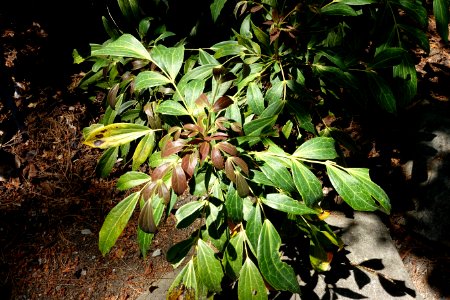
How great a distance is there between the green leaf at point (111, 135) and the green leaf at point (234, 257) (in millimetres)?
602

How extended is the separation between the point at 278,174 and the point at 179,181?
370 millimetres

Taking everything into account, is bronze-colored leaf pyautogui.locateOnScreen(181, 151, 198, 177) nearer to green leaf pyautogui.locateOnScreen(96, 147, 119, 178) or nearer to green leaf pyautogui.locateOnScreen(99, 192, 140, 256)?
green leaf pyautogui.locateOnScreen(99, 192, 140, 256)

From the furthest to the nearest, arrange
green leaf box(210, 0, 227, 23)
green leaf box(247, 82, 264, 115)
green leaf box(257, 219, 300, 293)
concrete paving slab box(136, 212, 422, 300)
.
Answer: concrete paving slab box(136, 212, 422, 300)
green leaf box(210, 0, 227, 23)
green leaf box(247, 82, 264, 115)
green leaf box(257, 219, 300, 293)

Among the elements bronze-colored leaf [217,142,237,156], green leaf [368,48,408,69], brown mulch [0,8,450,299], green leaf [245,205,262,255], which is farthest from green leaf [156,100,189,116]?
brown mulch [0,8,450,299]

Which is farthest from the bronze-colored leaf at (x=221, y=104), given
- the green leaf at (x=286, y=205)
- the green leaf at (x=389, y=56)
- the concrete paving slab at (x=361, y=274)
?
the concrete paving slab at (x=361, y=274)

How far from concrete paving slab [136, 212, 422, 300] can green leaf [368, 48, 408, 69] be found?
52.2 inches

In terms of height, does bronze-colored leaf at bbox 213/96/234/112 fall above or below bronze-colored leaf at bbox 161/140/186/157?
above

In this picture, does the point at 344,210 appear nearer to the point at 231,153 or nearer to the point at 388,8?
the point at 388,8

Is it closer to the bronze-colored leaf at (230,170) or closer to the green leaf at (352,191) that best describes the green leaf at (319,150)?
the green leaf at (352,191)

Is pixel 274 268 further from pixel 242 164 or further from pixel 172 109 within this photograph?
pixel 172 109

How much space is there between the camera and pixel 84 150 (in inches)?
111

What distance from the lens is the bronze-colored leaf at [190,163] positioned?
1.11 metres

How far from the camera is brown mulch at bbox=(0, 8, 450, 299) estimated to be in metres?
2.26

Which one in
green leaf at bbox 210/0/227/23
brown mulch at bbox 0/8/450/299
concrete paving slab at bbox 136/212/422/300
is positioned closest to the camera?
green leaf at bbox 210/0/227/23
